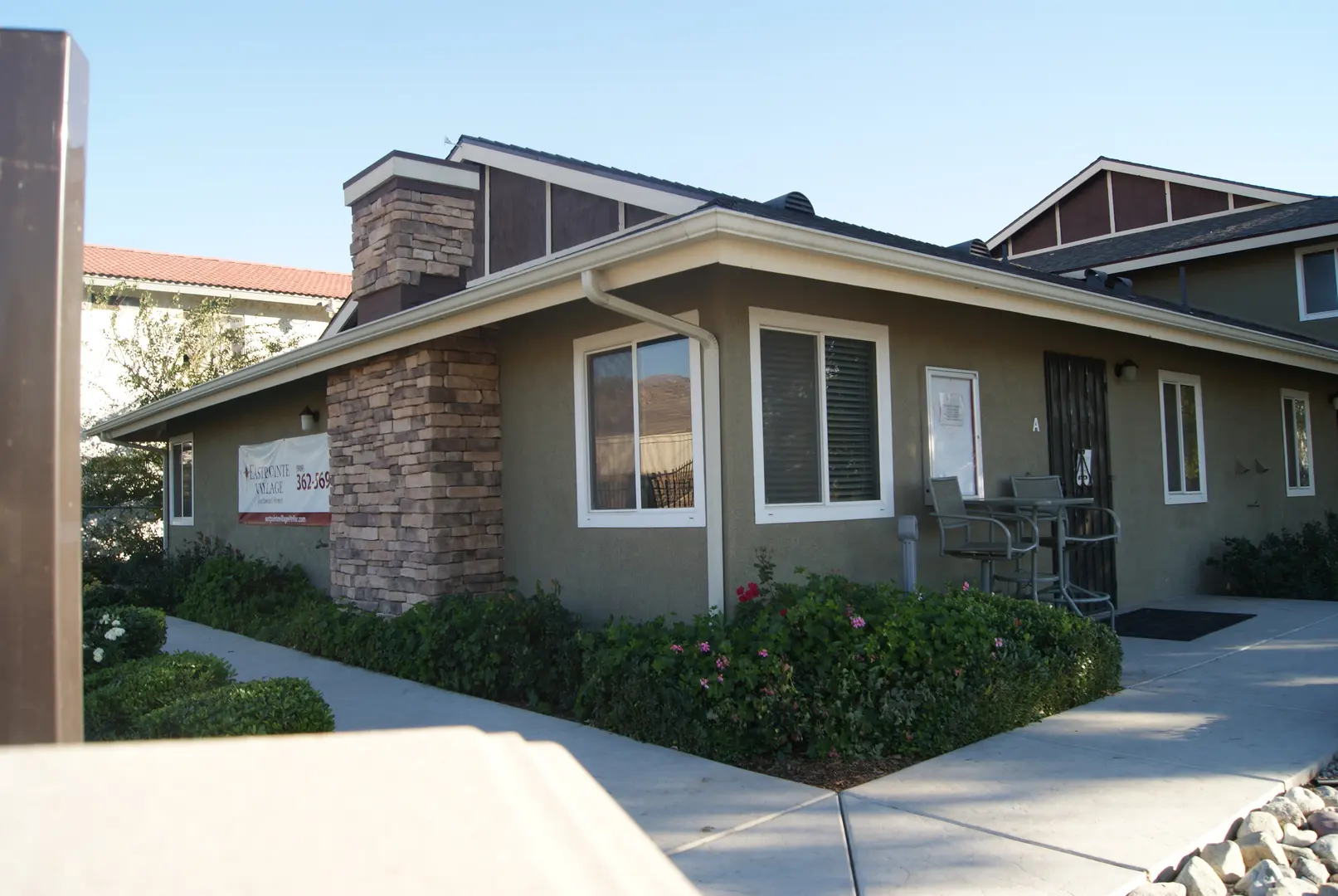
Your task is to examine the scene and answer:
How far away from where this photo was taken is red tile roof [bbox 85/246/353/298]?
20625 millimetres

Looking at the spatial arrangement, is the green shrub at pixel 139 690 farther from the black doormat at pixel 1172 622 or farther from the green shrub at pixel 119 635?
the black doormat at pixel 1172 622

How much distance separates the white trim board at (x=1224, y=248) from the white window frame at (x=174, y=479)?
1287cm

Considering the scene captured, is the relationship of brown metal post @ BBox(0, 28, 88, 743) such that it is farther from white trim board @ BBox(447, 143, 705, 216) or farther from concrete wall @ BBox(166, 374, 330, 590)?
concrete wall @ BBox(166, 374, 330, 590)

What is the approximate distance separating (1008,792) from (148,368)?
59.2ft

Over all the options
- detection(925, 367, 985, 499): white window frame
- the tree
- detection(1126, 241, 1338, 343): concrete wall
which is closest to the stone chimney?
detection(925, 367, 985, 499): white window frame

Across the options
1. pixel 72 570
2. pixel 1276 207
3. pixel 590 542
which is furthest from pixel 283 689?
pixel 1276 207

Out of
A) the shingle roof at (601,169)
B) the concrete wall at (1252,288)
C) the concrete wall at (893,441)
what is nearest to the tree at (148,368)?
the shingle roof at (601,169)

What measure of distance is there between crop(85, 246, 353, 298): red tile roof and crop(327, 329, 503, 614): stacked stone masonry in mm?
12415

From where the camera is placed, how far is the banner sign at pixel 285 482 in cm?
1055

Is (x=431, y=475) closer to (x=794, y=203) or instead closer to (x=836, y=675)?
(x=794, y=203)

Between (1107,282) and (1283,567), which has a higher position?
(1107,282)

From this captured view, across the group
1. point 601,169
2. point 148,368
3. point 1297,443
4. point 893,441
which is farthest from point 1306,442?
point 148,368

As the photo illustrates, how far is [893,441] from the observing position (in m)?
7.10

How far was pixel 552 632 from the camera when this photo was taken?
269 inches
